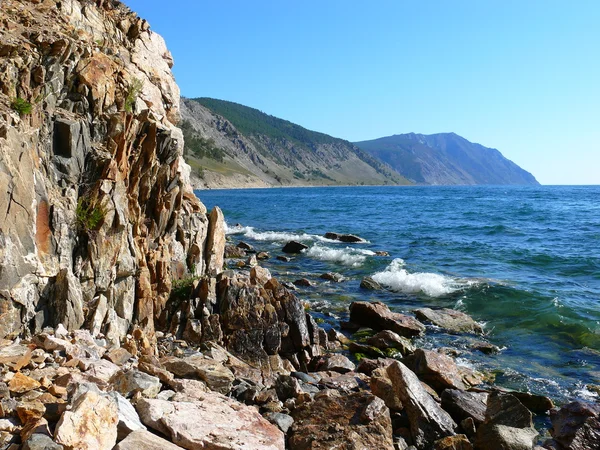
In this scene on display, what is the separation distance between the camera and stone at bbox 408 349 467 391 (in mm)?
11914

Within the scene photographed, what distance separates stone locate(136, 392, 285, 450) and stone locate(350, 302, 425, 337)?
10636 mm

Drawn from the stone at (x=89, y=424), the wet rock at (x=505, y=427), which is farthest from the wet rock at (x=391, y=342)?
the stone at (x=89, y=424)

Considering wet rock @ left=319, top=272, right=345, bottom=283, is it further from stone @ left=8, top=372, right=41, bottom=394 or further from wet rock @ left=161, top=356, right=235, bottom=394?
stone @ left=8, top=372, right=41, bottom=394

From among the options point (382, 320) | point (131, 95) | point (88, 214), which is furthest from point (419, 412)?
point (131, 95)

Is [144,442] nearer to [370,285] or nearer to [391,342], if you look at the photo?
[391,342]

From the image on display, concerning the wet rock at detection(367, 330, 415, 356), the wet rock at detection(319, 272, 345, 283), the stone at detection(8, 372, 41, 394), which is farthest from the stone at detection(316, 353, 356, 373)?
the wet rock at detection(319, 272, 345, 283)

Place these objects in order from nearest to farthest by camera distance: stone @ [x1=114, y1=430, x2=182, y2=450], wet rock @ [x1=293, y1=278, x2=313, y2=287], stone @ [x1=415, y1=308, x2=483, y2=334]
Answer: stone @ [x1=114, y1=430, x2=182, y2=450], stone @ [x1=415, y1=308, x2=483, y2=334], wet rock @ [x1=293, y1=278, x2=313, y2=287]

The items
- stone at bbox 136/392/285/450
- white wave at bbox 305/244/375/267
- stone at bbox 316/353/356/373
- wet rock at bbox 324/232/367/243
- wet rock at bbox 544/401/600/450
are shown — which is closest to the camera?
stone at bbox 136/392/285/450

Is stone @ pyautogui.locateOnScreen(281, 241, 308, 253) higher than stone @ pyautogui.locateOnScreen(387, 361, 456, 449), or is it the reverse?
stone @ pyautogui.locateOnScreen(387, 361, 456, 449)

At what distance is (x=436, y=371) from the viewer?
1203cm

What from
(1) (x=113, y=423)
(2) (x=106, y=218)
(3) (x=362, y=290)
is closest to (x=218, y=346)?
(2) (x=106, y=218)

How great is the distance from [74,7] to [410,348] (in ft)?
46.7

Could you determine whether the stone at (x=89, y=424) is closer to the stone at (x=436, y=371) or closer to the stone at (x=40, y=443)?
the stone at (x=40, y=443)

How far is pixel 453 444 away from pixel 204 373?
181 inches
